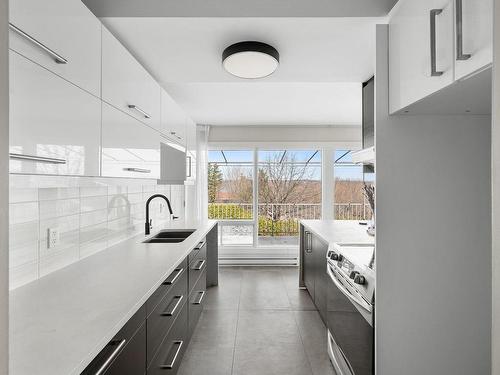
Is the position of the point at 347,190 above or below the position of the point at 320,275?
above

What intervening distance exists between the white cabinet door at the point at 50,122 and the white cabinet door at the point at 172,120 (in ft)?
3.80

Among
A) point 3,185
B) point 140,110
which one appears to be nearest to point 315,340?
point 140,110

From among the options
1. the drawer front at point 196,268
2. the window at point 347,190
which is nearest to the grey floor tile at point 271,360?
the drawer front at point 196,268

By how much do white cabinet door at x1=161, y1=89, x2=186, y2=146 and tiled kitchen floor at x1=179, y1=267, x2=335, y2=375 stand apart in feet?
5.92

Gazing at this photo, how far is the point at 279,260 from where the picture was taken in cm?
513

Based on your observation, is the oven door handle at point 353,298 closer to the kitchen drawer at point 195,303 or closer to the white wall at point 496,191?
the white wall at point 496,191

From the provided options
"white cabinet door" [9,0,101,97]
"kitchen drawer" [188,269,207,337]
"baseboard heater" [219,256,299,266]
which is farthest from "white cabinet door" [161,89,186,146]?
"baseboard heater" [219,256,299,266]

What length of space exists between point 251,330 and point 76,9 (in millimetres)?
2662

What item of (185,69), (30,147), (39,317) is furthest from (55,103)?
(185,69)

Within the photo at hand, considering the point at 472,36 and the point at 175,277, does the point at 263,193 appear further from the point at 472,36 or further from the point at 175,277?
the point at 472,36

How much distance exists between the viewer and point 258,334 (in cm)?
Answer: 274

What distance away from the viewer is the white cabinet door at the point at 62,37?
3.11 feet

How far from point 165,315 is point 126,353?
531mm

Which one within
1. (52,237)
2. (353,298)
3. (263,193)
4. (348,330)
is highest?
(263,193)
